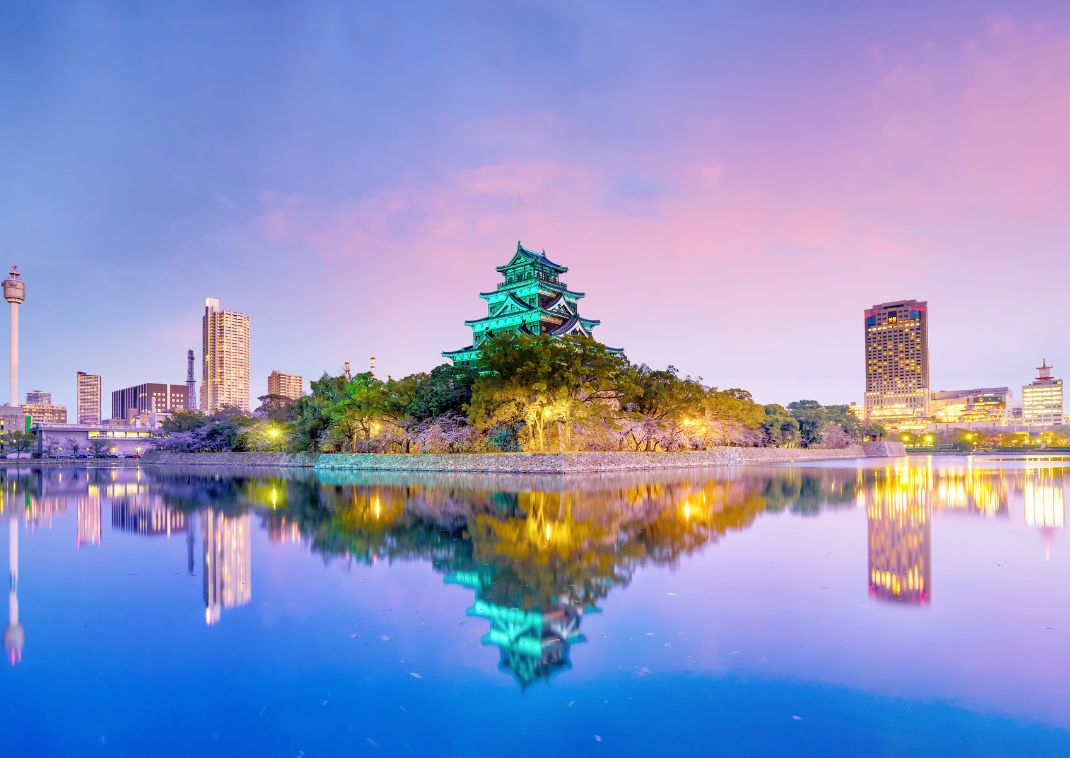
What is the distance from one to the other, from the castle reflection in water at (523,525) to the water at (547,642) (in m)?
0.09

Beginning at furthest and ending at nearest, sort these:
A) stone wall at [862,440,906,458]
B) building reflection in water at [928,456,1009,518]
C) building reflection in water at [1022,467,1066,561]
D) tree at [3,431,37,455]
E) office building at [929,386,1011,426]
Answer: office building at [929,386,1011,426] < stone wall at [862,440,906,458] < tree at [3,431,37,455] < building reflection in water at [928,456,1009,518] < building reflection in water at [1022,467,1066,561]

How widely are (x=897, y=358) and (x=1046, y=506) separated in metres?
162

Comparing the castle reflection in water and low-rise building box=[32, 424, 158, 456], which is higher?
the castle reflection in water

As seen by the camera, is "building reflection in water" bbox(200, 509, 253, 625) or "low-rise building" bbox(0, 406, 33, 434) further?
"low-rise building" bbox(0, 406, 33, 434)

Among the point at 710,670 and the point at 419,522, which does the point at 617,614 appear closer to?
the point at 710,670

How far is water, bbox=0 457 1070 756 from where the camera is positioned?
13.4ft

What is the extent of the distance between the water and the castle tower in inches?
4433

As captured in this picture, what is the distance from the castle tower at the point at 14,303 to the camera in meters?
98.7

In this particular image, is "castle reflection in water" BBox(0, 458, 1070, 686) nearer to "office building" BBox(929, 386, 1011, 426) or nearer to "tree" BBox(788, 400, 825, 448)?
"tree" BBox(788, 400, 825, 448)

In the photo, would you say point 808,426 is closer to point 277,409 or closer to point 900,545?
point 277,409

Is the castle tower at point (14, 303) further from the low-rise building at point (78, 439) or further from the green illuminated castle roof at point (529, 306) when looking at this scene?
the green illuminated castle roof at point (529, 306)

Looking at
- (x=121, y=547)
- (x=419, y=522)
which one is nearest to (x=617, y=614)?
(x=419, y=522)

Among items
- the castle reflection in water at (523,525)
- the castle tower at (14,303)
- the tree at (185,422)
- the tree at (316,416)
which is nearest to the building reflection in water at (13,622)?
the castle reflection in water at (523,525)

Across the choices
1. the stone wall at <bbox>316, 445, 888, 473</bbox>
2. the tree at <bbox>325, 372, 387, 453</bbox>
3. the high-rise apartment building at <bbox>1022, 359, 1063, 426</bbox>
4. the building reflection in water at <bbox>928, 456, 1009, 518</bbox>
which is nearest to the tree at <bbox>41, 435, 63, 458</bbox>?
the tree at <bbox>325, 372, 387, 453</bbox>
